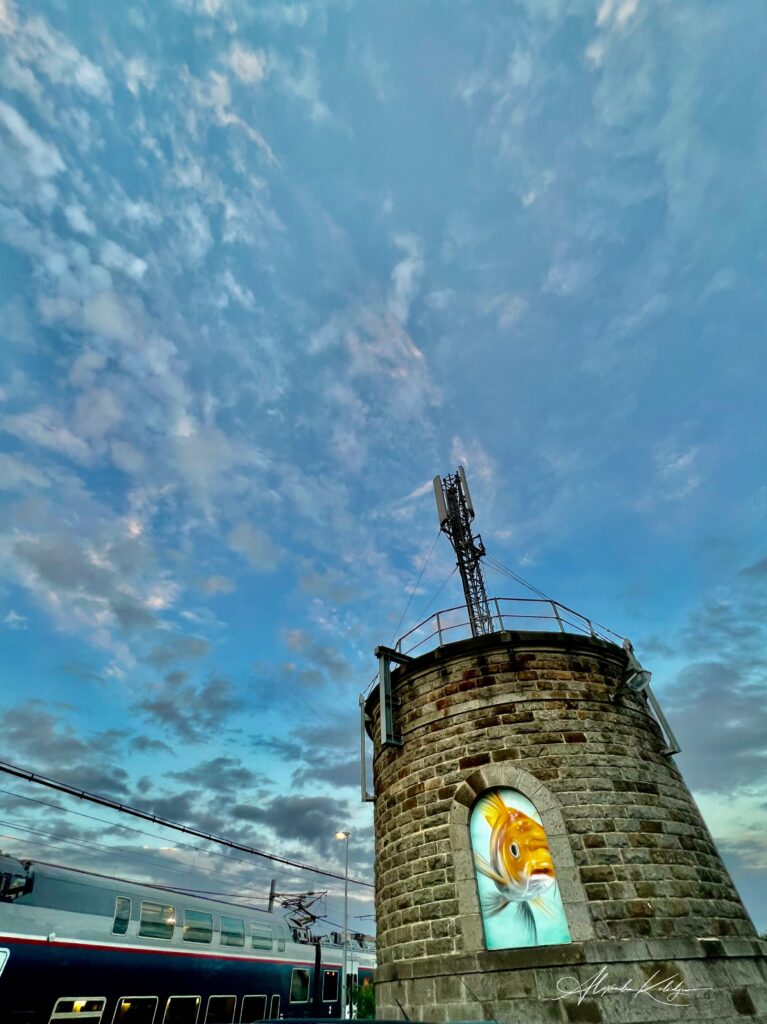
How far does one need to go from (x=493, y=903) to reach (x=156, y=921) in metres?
10.8

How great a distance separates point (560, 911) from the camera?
9164 millimetres

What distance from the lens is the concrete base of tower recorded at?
8250mm

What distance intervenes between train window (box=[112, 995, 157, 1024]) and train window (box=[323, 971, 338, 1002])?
9921mm

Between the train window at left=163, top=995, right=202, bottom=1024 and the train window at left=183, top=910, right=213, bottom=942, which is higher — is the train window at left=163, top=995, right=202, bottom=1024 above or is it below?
below

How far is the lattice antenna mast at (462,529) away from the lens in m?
19.5

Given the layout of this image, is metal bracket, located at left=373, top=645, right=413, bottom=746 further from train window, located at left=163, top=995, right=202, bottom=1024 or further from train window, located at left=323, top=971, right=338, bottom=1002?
train window, located at left=323, top=971, right=338, bottom=1002

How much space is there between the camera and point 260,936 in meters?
18.3

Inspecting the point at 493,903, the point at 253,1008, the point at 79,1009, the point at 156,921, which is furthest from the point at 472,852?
the point at 253,1008

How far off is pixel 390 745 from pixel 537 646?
4.32 metres

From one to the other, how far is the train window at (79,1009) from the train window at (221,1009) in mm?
4074

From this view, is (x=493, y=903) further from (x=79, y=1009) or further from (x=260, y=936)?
(x=260, y=936)

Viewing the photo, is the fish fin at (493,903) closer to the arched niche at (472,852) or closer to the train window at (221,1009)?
the arched niche at (472,852)

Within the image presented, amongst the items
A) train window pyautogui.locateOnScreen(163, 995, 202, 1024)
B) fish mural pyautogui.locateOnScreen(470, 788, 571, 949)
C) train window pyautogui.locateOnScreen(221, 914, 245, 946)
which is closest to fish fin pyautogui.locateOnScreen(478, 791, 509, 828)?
fish mural pyautogui.locateOnScreen(470, 788, 571, 949)
